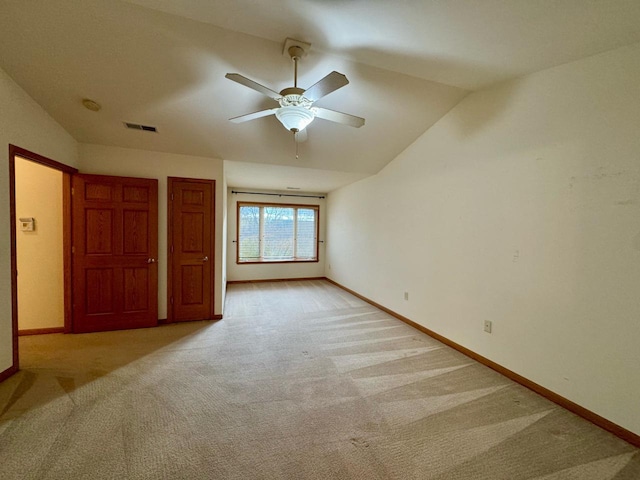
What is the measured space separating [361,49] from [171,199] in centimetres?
301

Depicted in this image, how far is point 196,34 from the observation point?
1.95 metres

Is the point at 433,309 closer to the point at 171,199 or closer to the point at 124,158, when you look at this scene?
the point at 171,199

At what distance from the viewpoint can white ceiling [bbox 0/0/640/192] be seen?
167 cm

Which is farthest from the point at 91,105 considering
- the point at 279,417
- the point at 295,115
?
the point at 279,417

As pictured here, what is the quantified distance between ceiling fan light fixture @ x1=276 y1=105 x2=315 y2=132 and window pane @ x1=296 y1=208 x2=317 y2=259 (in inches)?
192

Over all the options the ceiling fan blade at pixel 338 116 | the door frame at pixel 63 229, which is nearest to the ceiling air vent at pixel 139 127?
the door frame at pixel 63 229

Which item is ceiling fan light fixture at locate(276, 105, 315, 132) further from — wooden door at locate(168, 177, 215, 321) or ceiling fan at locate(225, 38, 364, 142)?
wooden door at locate(168, 177, 215, 321)

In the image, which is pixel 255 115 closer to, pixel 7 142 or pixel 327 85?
pixel 327 85

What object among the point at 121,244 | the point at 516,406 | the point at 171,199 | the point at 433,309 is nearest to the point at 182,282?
the point at 121,244

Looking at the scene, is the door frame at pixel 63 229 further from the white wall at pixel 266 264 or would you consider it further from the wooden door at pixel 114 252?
the white wall at pixel 266 264

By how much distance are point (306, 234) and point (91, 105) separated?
501 centimetres

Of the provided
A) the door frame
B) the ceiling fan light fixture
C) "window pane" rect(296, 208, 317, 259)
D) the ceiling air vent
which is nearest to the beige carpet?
the door frame

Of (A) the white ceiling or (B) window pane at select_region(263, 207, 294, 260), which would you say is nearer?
(A) the white ceiling

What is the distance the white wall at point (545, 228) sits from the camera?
1.78 m
